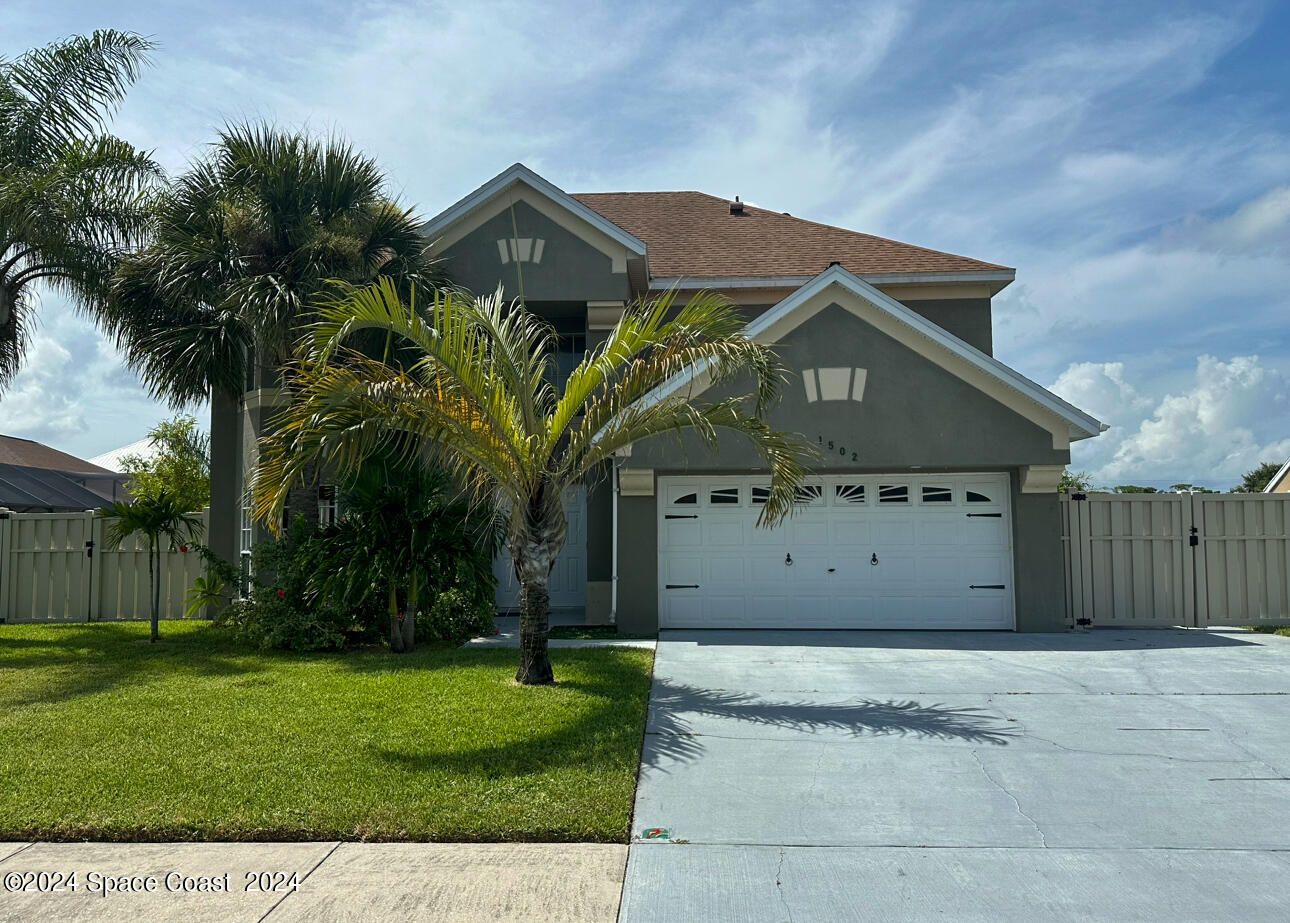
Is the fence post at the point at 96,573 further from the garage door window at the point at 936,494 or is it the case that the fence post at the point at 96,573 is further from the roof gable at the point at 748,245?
the garage door window at the point at 936,494

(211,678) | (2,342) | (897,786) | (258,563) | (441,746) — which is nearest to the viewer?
(897,786)

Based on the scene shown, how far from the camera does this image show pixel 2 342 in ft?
47.9

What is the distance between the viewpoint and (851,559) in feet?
44.2

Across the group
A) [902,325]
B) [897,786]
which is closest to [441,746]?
[897,786]

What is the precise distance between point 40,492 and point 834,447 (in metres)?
28.7

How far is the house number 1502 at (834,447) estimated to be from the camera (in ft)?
42.3

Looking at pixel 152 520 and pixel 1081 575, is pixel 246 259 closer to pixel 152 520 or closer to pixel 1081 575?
pixel 152 520

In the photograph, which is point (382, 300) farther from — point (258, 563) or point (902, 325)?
point (902, 325)

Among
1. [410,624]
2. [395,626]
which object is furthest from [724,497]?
[395,626]

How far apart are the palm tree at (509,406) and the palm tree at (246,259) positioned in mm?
3606

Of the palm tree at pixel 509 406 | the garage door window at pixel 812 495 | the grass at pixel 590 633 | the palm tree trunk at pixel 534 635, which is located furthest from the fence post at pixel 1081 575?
the palm tree trunk at pixel 534 635

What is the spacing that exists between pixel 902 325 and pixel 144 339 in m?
10.4

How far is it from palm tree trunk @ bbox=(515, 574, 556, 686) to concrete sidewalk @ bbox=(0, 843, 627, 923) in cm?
387

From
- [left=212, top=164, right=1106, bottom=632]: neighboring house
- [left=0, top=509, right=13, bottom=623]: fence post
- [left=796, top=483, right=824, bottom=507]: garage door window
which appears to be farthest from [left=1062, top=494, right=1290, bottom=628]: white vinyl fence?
[left=0, top=509, right=13, bottom=623]: fence post
